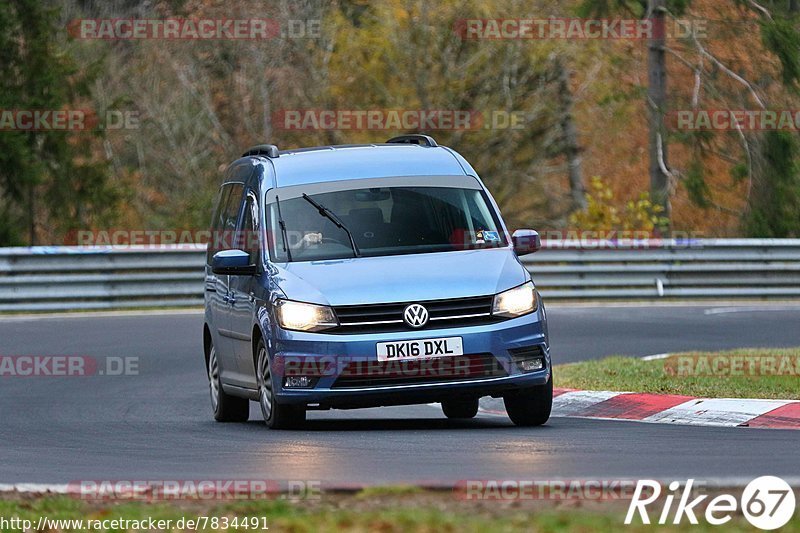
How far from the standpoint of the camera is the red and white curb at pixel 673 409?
37.2ft

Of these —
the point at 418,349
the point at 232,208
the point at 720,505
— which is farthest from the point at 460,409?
the point at 720,505

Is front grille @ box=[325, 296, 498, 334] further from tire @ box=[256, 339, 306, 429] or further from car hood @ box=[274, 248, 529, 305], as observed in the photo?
tire @ box=[256, 339, 306, 429]

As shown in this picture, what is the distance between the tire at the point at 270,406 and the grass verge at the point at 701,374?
3.22m

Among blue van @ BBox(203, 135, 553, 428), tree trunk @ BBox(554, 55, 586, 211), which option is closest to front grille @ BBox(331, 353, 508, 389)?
blue van @ BBox(203, 135, 553, 428)

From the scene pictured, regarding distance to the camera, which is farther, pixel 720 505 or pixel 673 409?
pixel 673 409

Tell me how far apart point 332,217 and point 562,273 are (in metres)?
14.1

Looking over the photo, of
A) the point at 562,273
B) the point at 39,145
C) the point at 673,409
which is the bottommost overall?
the point at 562,273

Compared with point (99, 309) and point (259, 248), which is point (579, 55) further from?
point (259, 248)

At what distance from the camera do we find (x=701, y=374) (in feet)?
46.3

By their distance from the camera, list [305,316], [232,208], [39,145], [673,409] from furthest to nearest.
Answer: [39,145] < [232,208] < [673,409] < [305,316]

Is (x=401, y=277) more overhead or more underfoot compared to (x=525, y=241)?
more underfoot

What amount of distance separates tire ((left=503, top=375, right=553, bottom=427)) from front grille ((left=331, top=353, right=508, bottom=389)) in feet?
2.03

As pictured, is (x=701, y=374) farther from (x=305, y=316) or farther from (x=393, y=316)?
(x=305, y=316)

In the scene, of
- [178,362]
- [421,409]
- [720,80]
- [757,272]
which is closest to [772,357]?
[421,409]
